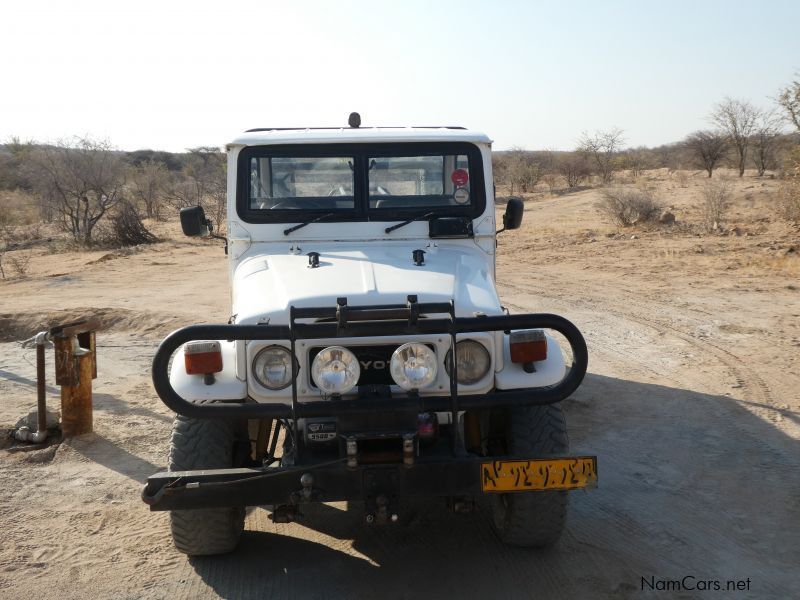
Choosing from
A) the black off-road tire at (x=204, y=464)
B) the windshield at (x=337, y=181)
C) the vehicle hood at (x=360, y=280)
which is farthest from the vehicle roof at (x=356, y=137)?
the black off-road tire at (x=204, y=464)

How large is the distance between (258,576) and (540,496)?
1346mm

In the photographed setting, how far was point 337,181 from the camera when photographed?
15.7 ft

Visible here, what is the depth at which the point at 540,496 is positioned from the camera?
3771mm

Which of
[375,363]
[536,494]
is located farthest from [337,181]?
[536,494]

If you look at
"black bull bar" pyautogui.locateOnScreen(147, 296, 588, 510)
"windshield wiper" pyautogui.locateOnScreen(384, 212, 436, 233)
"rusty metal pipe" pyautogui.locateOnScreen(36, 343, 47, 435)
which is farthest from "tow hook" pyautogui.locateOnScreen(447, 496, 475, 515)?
"rusty metal pipe" pyautogui.locateOnScreen(36, 343, 47, 435)

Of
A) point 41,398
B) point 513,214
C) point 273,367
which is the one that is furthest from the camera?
point 41,398

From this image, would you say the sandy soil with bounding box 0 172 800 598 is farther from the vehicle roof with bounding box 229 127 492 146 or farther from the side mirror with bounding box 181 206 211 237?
the vehicle roof with bounding box 229 127 492 146

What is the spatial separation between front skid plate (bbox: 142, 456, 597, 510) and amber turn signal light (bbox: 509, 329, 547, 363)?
49 cm

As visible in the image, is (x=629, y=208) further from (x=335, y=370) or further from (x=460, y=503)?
(x=335, y=370)

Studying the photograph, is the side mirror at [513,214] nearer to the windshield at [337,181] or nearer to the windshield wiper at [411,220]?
the windshield at [337,181]

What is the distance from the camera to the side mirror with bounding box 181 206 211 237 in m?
4.96

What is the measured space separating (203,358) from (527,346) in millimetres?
1412

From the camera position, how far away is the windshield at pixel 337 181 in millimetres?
4754

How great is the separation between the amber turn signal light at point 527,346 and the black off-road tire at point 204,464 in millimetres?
1315
